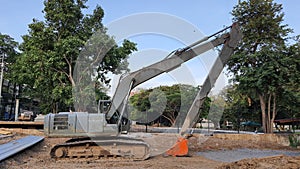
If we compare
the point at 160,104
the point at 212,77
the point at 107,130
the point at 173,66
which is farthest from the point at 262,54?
the point at 160,104

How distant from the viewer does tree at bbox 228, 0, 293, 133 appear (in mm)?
19266

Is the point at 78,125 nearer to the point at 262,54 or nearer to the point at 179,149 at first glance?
the point at 179,149

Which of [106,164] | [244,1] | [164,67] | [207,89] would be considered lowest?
[106,164]

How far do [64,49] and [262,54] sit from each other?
46.1 feet

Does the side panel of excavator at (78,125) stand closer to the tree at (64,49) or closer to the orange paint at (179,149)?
the orange paint at (179,149)

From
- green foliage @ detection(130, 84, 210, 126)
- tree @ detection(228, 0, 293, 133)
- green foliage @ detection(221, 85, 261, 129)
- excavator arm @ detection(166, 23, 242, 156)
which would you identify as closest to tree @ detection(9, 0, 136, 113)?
tree @ detection(228, 0, 293, 133)

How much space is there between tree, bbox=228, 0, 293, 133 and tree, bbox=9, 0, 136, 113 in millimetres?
9363

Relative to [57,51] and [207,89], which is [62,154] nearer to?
[207,89]

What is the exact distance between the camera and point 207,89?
10945mm

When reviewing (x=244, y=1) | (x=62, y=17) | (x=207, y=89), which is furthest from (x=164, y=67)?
(x=244, y=1)

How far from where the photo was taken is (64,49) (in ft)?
67.5

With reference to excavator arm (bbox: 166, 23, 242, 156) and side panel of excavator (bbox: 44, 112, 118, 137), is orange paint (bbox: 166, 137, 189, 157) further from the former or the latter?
side panel of excavator (bbox: 44, 112, 118, 137)

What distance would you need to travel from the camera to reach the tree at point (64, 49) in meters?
20.8

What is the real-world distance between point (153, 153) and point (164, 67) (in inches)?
128
